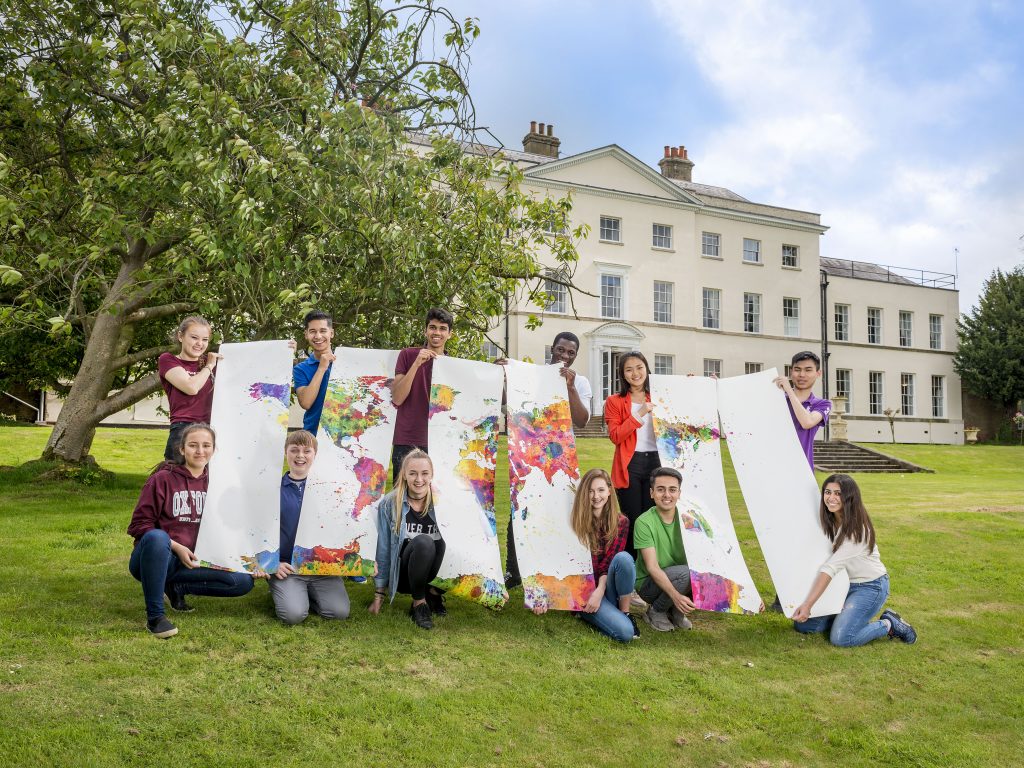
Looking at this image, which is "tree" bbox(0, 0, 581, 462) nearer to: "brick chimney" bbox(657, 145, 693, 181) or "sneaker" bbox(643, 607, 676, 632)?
"sneaker" bbox(643, 607, 676, 632)

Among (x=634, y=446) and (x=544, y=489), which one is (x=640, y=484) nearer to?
(x=634, y=446)

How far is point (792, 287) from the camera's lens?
2984cm

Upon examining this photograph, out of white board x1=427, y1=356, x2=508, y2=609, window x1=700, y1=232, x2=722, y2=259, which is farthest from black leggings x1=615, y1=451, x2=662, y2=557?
window x1=700, y1=232, x2=722, y2=259

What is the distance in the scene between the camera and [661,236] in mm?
27453

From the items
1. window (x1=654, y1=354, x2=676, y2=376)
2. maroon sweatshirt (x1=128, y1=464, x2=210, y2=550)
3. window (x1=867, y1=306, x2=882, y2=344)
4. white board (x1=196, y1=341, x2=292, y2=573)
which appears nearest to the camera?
maroon sweatshirt (x1=128, y1=464, x2=210, y2=550)

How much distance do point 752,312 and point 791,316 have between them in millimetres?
1820

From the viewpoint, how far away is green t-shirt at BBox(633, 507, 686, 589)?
5051 millimetres

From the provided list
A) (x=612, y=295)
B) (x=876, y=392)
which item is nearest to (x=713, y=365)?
(x=612, y=295)

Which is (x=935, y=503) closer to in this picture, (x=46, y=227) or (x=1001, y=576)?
(x=1001, y=576)

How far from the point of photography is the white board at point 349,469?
15.8ft

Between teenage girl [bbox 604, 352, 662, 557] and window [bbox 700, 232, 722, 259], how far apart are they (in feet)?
78.1

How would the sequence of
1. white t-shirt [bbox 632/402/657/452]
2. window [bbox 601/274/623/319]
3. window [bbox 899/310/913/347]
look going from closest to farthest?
white t-shirt [bbox 632/402/657/452] → window [bbox 601/274/623/319] → window [bbox 899/310/913/347]

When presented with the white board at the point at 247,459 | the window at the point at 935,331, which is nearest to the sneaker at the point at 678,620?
the white board at the point at 247,459

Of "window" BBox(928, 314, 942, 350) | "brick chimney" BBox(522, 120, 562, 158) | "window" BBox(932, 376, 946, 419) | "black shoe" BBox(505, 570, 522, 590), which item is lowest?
"black shoe" BBox(505, 570, 522, 590)
